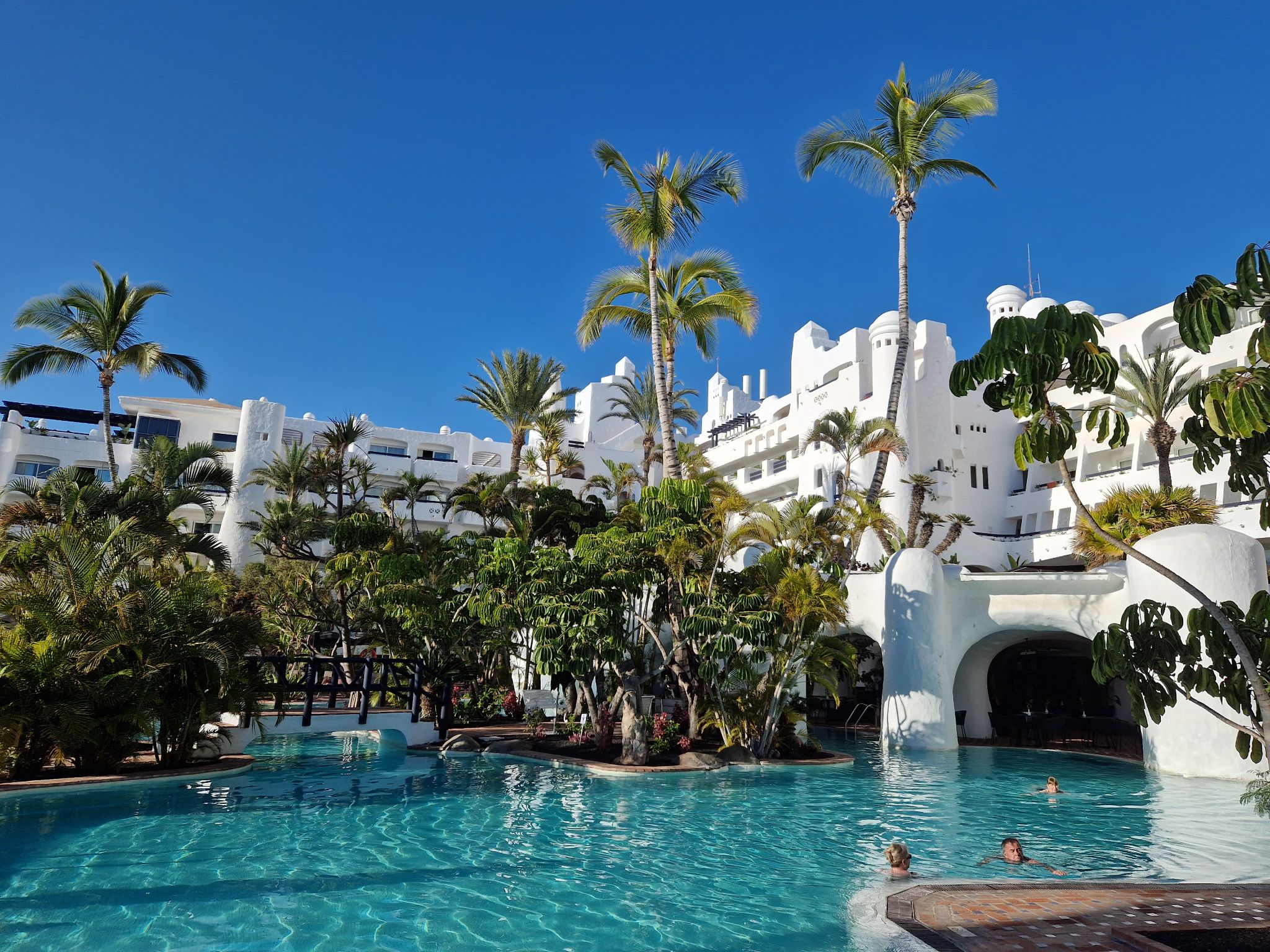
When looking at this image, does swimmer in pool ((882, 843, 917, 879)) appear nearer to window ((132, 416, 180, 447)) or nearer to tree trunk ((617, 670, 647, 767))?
tree trunk ((617, 670, 647, 767))

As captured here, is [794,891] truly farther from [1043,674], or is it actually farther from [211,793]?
[1043,674]

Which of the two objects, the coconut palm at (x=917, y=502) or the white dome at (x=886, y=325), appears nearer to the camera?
the coconut palm at (x=917, y=502)

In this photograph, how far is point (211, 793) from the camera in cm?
1458

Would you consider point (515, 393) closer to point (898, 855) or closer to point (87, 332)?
point (87, 332)

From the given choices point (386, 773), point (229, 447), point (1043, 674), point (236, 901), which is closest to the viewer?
point (236, 901)

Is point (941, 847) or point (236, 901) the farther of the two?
point (941, 847)

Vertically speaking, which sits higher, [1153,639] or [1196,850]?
[1153,639]

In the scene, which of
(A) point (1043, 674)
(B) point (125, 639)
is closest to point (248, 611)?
(B) point (125, 639)

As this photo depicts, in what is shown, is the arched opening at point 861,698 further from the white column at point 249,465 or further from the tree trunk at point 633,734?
the white column at point 249,465

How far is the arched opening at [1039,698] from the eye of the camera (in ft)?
80.4

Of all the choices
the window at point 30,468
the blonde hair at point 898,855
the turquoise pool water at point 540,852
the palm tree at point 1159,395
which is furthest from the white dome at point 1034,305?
the window at point 30,468

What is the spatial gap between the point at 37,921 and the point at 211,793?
706 cm

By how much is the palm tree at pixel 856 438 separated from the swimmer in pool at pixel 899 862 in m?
16.9

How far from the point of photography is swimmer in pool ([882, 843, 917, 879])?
9.43 metres
